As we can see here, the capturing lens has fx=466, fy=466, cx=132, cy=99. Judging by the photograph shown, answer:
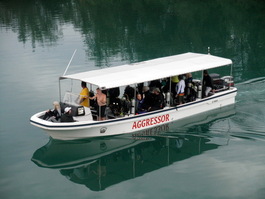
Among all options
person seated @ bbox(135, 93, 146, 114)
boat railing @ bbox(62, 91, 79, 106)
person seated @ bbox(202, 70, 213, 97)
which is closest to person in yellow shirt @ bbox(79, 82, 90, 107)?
boat railing @ bbox(62, 91, 79, 106)

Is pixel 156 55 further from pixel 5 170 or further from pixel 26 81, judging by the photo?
pixel 5 170

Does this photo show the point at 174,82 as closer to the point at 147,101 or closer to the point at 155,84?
the point at 155,84

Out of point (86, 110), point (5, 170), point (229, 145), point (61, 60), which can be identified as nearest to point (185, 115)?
point (229, 145)

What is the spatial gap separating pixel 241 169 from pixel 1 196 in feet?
27.4

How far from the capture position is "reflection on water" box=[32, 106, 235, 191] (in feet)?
55.5

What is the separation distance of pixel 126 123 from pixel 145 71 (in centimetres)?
241

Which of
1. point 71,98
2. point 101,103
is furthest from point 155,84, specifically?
point 71,98

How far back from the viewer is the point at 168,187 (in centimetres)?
1562

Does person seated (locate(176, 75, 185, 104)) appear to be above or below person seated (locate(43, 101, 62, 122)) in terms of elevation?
above

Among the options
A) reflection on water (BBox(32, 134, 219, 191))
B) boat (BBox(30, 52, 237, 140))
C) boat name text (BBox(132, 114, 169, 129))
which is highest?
boat (BBox(30, 52, 237, 140))

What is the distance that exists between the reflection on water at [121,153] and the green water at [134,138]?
0.13 feet

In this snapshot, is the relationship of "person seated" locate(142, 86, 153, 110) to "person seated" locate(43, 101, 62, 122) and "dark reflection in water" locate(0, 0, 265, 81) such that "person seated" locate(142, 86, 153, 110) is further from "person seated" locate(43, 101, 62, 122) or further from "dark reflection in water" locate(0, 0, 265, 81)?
"dark reflection in water" locate(0, 0, 265, 81)

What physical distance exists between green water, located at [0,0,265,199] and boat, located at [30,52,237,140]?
457 millimetres

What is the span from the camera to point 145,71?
19.9 m
